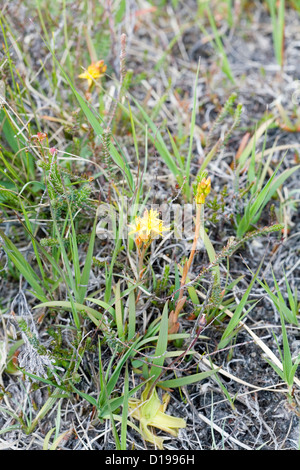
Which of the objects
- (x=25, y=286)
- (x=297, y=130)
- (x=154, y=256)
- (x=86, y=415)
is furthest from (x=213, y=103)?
(x=86, y=415)

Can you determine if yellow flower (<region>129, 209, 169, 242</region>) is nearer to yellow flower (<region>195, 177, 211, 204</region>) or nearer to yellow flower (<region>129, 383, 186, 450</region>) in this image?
yellow flower (<region>195, 177, 211, 204</region>)

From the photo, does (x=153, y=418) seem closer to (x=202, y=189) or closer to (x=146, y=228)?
(x=146, y=228)

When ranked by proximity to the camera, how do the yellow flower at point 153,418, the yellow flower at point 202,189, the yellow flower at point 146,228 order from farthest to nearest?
the yellow flower at point 153,418 < the yellow flower at point 146,228 < the yellow flower at point 202,189

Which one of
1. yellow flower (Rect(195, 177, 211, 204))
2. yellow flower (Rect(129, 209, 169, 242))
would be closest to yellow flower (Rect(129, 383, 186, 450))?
yellow flower (Rect(129, 209, 169, 242))

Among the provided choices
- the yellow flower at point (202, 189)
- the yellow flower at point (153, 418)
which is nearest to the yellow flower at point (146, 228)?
the yellow flower at point (202, 189)

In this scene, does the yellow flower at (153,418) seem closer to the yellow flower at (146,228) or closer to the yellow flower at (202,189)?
the yellow flower at (146,228)

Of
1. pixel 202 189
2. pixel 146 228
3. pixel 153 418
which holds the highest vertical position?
pixel 202 189

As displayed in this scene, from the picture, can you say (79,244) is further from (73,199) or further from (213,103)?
(213,103)

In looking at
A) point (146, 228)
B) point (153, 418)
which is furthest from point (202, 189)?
point (153, 418)

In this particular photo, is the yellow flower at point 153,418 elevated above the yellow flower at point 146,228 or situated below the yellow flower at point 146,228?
below
